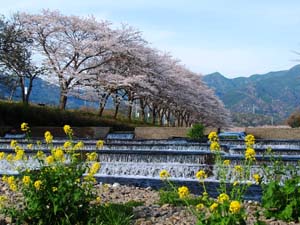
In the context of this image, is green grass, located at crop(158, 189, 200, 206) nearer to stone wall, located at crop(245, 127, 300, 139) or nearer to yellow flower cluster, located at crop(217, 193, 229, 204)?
yellow flower cluster, located at crop(217, 193, 229, 204)

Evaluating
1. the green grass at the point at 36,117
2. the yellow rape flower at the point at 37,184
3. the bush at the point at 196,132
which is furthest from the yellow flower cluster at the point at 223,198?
the green grass at the point at 36,117

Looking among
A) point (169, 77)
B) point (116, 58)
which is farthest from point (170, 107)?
point (116, 58)

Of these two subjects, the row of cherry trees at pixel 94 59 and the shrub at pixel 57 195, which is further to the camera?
the row of cherry trees at pixel 94 59

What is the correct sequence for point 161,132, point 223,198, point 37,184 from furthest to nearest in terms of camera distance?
point 161,132 < point 37,184 < point 223,198

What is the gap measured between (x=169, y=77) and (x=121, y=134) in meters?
13.8

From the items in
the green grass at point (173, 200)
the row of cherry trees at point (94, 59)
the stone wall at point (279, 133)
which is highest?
the row of cherry trees at point (94, 59)

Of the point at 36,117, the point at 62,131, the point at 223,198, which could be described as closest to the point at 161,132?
the point at 62,131

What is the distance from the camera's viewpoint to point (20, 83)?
30.4 meters

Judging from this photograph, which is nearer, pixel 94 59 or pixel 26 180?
pixel 26 180

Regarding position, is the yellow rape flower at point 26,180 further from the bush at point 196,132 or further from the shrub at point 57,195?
the bush at point 196,132

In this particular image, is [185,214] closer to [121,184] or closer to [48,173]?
[48,173]

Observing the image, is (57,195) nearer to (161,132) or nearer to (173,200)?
(173,200)

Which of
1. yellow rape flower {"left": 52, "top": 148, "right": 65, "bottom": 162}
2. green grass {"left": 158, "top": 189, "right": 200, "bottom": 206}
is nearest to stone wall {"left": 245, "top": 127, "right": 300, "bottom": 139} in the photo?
green grass {"left": 158, "top": 189, "right": 200, "bottom": 206}

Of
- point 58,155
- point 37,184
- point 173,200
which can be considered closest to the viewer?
point 37,184
